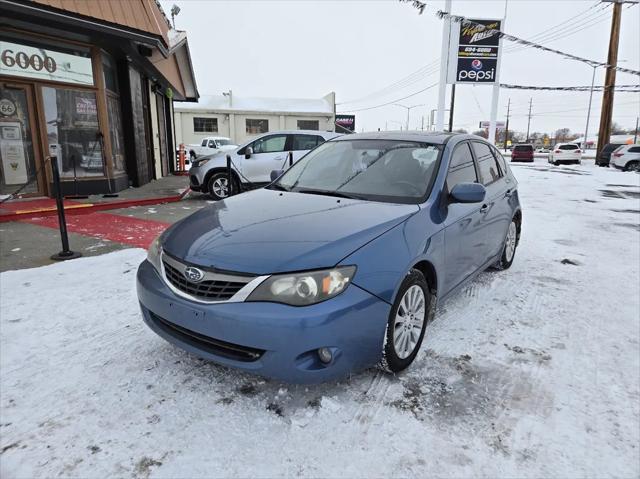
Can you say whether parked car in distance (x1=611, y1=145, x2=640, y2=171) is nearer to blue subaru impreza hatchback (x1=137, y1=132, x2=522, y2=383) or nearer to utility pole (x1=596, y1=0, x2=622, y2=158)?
utility pole (x1=596, y1=0, x2=622, y2=158)

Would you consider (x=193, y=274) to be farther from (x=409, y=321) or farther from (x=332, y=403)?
(x=409, y=321)

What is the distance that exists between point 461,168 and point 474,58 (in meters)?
20.4

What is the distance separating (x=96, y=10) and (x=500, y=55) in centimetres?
1918

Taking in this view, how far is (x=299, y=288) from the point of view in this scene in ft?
7.57

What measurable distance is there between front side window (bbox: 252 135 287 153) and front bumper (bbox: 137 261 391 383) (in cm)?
822

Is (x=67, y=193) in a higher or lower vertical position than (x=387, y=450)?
higher

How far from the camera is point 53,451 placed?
2.15 metres

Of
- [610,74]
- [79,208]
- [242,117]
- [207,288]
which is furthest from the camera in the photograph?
[242,117]

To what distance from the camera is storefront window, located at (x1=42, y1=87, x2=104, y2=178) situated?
930 cm

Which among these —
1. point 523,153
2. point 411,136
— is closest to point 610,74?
point 523,153

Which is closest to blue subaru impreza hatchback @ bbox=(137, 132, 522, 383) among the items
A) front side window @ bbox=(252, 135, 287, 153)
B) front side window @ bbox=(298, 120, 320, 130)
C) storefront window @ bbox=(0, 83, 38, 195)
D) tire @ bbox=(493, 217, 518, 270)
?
tire @ bbox=(493, 217, 518, 270)

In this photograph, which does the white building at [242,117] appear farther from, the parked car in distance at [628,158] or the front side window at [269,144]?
the front side window at [269,144]

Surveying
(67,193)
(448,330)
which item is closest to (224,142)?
(67,193)

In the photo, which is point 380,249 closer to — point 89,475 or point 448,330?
point 448,330
